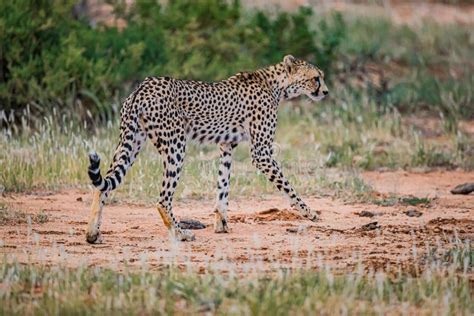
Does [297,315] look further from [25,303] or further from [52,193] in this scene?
[52,193]

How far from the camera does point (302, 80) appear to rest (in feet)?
32.7

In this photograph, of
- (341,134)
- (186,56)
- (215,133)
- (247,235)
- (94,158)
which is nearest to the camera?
(94,158)

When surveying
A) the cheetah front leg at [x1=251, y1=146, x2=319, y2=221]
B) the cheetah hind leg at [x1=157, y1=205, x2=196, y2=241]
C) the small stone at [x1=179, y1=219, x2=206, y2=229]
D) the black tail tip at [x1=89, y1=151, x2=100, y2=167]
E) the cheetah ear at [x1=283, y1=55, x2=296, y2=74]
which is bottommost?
the small stone at [x1=179, y1=219, x2=206, y2=229]

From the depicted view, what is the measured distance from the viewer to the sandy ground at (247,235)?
26.0ft

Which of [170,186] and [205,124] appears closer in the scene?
[170,186]

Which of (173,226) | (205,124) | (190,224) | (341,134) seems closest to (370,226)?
(190,224)

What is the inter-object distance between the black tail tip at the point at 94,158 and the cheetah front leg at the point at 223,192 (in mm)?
1532

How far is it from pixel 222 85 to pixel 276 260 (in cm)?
200

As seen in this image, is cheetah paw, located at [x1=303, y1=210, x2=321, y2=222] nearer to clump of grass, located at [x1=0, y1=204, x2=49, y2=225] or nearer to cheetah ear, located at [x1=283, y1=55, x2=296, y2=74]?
cheetah ear, located at [x1=283, y1=55, x2=296, y2=74]

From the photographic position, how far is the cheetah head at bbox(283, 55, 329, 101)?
9945mm

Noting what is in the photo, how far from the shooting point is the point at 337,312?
6422mm

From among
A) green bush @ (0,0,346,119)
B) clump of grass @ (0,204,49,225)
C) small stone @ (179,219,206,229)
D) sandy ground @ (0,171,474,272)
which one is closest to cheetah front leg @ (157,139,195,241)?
sandy ground @ (0,171,474,272)

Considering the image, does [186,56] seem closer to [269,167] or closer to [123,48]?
[123,48]

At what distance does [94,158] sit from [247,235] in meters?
1.64
